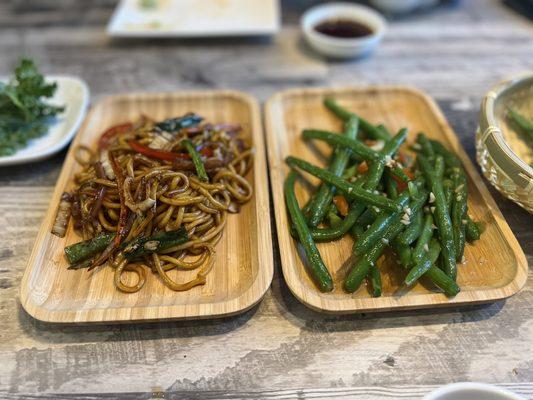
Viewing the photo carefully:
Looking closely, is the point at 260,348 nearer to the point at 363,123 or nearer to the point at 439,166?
the point at 439,166

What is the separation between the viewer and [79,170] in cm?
268

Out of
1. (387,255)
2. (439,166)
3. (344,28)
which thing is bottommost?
(387,255)

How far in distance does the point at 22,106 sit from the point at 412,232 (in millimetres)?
2620

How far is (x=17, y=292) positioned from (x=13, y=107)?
1391 millimetres

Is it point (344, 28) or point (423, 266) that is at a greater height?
point (344, 28)

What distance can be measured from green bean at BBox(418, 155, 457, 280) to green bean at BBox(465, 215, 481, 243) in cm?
13

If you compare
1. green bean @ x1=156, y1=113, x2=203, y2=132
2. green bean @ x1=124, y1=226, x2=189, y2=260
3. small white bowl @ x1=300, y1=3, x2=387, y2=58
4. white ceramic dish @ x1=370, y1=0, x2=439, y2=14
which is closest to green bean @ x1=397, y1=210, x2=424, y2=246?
green bean @ x1=124, y1=226, x2=189, y2=260

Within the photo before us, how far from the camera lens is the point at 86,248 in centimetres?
220

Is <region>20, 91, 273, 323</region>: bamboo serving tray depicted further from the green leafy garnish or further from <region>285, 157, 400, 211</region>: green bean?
the green leafy garnish

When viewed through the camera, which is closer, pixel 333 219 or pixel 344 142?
pixel 333 219

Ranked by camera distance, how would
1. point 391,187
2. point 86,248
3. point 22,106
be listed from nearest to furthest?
1. point 86,248
2. point 391,187
3. point 22,106

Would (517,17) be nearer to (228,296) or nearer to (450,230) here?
(450,230)

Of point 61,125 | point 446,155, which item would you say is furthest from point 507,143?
point 61,125

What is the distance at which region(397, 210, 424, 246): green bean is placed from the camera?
212 cm
